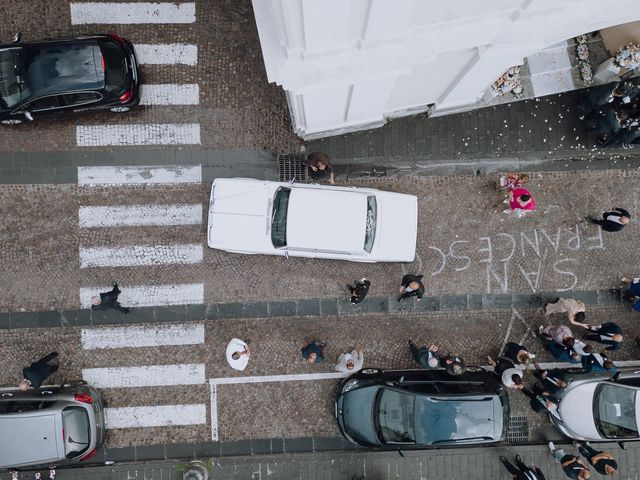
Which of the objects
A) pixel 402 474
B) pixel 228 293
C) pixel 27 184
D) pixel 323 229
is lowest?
pixel 402 474

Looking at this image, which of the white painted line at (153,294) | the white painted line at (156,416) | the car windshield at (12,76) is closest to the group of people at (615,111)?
the white painted line at (153,294)

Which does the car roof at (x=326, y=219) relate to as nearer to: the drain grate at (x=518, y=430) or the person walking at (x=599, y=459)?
the drain grate at (x=518, y=430)

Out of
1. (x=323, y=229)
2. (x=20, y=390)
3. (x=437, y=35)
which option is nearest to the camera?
(x=437, y=35)

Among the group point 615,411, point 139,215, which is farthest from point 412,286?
point 139,215

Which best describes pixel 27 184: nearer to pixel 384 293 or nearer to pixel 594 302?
pixel 384 293

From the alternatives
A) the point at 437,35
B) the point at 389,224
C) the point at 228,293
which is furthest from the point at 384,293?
the point at 437,35

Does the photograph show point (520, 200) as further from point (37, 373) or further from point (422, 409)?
point (37, 373)

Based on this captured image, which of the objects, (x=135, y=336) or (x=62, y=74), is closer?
(x=62, y=74)
